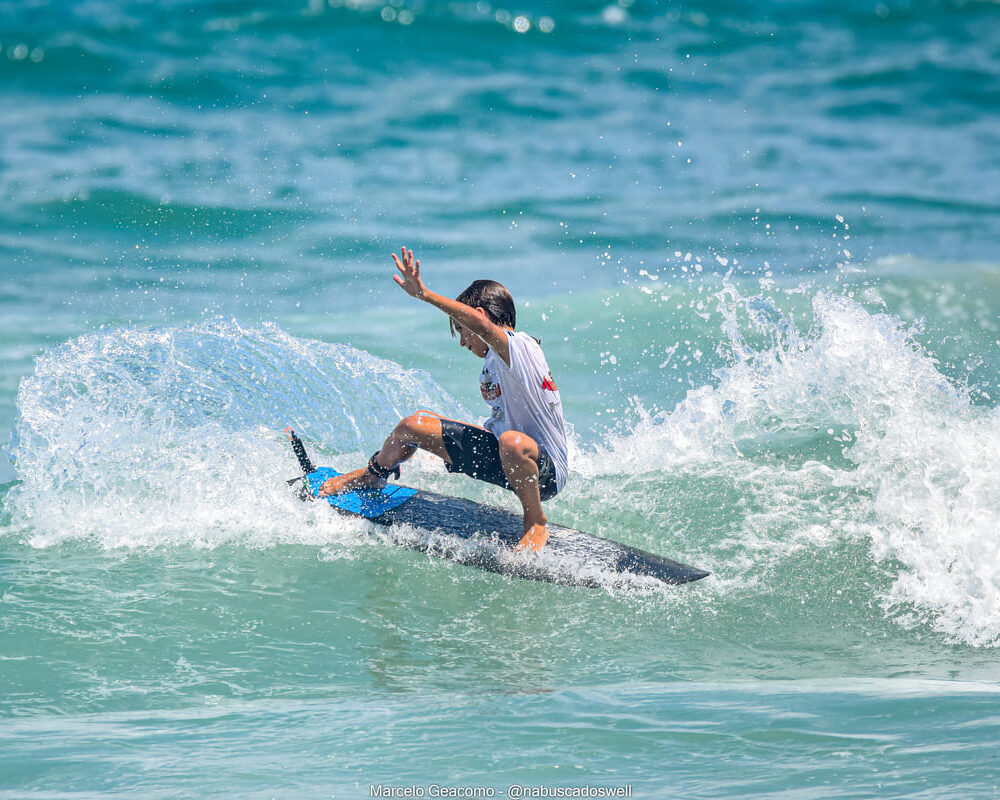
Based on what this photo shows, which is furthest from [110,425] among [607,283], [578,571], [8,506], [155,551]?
[607,283]

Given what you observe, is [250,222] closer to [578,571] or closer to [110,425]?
[110,425]

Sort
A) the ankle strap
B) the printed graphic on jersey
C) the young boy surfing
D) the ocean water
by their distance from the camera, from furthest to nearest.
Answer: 1. the ankle strap
2. the printed graphic on jersey
3. the young boy surfing
4. the ocean water

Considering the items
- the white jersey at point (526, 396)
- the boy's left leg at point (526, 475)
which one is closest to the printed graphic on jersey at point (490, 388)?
the white jersey at point (526, 396)

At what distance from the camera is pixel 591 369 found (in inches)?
422

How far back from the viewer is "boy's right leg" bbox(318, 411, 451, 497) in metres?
5.70

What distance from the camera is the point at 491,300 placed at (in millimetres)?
5336

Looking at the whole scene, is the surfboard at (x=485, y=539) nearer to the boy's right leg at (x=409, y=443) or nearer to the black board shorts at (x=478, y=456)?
the boy's right leg at (x=409, y=443)

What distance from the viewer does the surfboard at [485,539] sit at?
5.19 m

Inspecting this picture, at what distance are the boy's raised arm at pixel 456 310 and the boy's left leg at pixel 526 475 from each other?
443 mm

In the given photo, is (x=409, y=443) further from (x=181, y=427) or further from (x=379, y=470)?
(x=181, y=427)

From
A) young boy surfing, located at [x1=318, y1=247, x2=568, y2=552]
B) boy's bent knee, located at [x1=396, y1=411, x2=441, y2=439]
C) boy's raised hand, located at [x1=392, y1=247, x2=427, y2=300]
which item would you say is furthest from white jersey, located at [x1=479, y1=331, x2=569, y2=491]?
boy's raised hand, located at [x1=392, y1=247, x2=427, y2=300]

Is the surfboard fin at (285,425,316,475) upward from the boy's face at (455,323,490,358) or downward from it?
downward

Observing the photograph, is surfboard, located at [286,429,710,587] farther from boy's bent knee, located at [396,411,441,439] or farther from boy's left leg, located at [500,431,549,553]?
boy's bent knee, located at [396,411,441,439]

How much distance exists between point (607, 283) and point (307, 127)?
32.7ft
